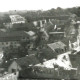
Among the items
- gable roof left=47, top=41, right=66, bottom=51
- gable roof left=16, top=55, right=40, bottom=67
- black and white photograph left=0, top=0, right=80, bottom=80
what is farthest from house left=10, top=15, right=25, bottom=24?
gable roof left=16, top=55, right=40, bottom=67

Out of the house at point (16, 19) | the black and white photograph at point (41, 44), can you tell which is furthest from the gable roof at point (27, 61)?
the house at point (16, 19)

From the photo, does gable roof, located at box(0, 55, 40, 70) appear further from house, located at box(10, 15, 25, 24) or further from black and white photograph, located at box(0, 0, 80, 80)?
house, located at box(10, 15, 25, 24)

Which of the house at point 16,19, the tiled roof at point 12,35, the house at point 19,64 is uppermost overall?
the house at point 16,19

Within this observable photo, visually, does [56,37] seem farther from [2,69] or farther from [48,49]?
[2,69]

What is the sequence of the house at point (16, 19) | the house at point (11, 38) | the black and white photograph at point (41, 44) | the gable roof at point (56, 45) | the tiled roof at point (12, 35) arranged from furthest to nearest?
the house at point (16, 19) < the tiled roof at point (12, 35) < the house at point (11, 38) < the gable roof at point (56, 45) < the black and white photograph at point (41, 44)

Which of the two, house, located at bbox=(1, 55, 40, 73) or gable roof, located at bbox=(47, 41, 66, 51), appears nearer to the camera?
house, located at bbox=(1, 55, 40, 73)

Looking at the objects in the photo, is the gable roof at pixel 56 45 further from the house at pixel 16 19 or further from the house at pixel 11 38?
the house at pixel 16 19

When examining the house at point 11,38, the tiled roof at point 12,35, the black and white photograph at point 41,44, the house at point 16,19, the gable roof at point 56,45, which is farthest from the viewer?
the house at point 16,19
